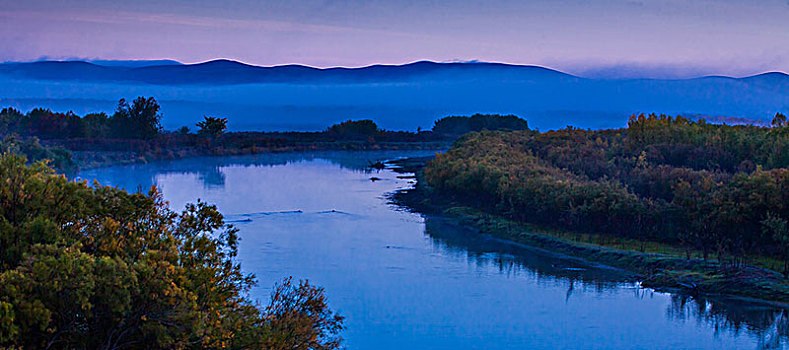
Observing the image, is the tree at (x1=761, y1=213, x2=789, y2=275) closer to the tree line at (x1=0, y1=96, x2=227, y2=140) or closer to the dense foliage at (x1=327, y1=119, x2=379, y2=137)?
the tree line at (x1=0, y1=96, x2=227, y2=140)

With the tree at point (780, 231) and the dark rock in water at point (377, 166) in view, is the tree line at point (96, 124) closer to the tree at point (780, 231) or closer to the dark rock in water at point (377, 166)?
the dark rock in water at point (377, 166)

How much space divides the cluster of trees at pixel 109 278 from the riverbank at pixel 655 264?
9.28 meters

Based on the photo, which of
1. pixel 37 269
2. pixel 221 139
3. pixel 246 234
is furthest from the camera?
pixel 221 139

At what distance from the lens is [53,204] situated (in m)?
7.27

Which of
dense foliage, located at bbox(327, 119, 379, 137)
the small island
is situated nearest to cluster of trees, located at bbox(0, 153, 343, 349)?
the small island

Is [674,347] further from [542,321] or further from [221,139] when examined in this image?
[221,139]

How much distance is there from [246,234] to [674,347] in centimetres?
1195

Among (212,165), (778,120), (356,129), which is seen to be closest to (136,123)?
(212,165)

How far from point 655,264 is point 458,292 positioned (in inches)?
169

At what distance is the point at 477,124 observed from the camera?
80000mm

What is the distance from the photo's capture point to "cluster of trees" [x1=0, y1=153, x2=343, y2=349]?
5.80 metres

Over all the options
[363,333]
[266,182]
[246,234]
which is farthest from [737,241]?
[266,182]

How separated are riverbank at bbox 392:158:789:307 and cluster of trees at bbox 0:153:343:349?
30.4 feet

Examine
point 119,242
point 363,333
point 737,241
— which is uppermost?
point 119,242
